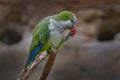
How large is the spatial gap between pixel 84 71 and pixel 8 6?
5.69 feet

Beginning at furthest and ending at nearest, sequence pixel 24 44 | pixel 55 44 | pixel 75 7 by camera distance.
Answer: pixel 75 7 < pixel 24 44 < pixel 55 44

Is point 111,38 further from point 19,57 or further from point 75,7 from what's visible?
point 19,57

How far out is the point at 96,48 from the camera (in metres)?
5.23

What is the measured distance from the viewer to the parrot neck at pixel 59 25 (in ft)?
5.22

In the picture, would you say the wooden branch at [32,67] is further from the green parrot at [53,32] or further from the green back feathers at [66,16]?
the green back feathers at [66,16]

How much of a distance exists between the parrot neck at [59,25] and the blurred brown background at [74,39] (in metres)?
3.26

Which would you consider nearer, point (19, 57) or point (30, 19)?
point (19, 57)

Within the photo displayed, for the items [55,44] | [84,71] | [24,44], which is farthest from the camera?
[24,44]

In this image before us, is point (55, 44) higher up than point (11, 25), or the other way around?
point (55, 44)

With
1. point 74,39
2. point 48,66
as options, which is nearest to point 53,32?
point 48,66

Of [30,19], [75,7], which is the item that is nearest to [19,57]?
[30,19]

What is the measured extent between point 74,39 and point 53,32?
3829mm

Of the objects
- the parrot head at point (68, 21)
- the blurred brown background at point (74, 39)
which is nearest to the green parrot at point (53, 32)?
the parrot head at point (68, 21)

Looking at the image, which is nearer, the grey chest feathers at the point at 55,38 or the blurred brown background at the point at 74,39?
the grey chest feathers at the point at 55,38
